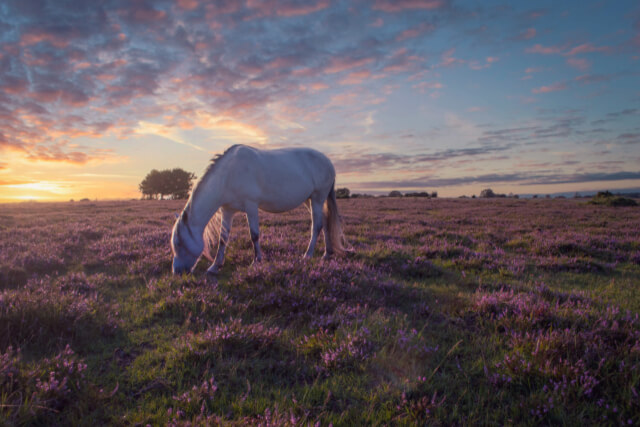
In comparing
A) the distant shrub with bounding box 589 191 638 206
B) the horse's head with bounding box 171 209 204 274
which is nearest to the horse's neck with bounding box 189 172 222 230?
the horse's head with bounding box 171 209 204 274

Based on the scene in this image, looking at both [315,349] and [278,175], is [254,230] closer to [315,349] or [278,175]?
[278,175]

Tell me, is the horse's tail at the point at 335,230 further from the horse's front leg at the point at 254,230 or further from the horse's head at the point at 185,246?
the horse's head at the point at 185,246

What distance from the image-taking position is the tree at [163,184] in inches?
3167

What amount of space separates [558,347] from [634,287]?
4.66 m

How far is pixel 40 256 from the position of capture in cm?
741

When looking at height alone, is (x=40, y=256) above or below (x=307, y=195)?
below

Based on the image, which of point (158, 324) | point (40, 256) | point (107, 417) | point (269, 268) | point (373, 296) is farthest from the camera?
point (40, 256)

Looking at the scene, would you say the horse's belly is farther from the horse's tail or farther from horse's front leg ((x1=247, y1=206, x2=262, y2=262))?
the horse's tail

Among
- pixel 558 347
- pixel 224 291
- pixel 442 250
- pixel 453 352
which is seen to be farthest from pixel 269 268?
pixel 442 250

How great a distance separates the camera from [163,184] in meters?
80.4

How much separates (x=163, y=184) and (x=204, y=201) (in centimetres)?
8348

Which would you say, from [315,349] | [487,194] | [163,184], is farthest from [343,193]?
[163,184]

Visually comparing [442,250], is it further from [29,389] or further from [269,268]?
[29,389]

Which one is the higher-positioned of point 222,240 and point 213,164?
point 213,164
